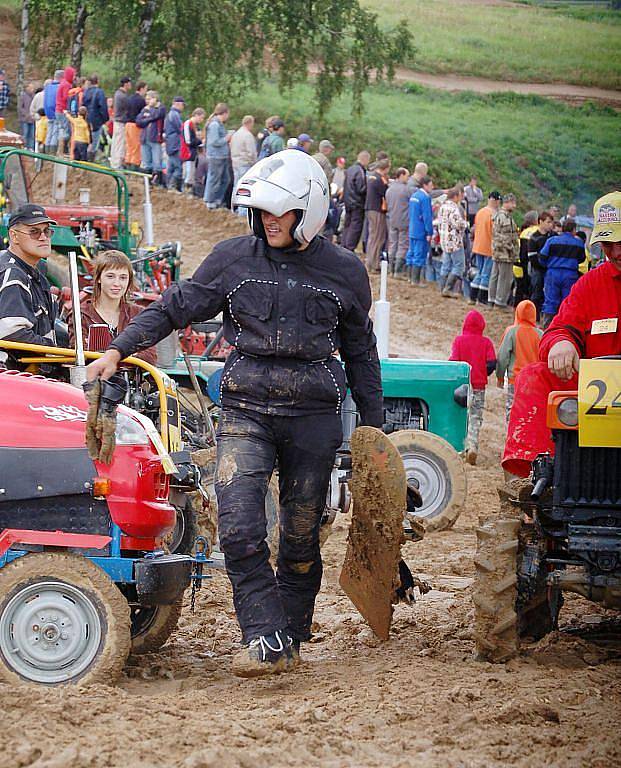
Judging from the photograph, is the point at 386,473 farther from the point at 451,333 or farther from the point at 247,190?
the point at 451,333

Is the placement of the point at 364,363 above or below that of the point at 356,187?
above

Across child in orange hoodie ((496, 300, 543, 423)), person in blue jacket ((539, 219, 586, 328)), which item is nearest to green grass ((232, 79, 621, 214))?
person in blue jacket ((539, 219, 586, 328))

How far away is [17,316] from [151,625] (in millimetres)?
1727

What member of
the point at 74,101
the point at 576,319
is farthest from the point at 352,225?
the point at 576,319

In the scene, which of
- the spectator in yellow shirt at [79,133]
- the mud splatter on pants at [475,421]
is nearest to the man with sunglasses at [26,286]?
the mud splatter on pants at [475,421]

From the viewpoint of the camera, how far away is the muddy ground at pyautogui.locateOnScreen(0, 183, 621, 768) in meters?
3.88

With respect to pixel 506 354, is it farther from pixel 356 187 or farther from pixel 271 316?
pixel 271 316

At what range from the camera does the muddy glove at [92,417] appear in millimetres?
4883

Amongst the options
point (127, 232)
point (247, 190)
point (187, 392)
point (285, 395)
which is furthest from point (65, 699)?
point (127, 232)

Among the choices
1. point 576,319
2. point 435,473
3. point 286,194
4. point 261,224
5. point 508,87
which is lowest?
point 435,473

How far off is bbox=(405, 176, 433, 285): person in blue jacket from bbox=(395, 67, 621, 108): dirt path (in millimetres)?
6342

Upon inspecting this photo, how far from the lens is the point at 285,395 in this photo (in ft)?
17.3

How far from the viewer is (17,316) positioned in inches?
248

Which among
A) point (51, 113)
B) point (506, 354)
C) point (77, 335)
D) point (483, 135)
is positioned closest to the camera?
point (77, 335)
